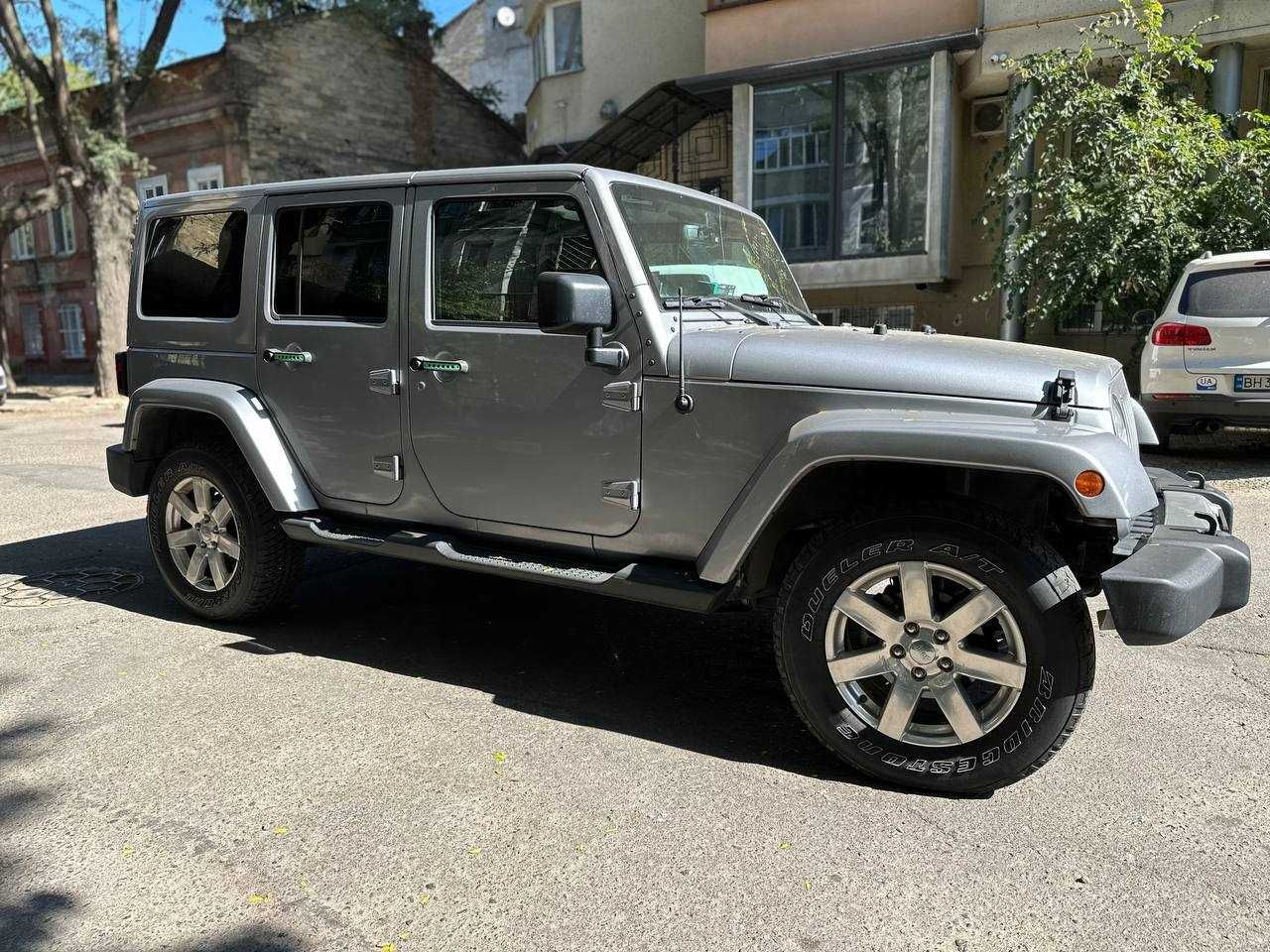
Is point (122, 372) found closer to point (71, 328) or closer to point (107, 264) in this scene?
point (107, 264)

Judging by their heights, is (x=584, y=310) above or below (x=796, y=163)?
below

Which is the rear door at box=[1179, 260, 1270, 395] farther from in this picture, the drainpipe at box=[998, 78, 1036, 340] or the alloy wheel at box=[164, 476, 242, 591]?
the alloy wheel at box=[164, 476, 242, 591]

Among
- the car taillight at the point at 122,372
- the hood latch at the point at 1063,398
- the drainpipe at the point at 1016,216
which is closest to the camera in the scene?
the hood latch at the point at 1063,398

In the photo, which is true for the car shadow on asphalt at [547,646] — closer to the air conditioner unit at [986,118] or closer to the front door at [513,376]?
the front door at [513,376]

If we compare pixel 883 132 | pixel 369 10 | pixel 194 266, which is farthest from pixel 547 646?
pixel 369 10

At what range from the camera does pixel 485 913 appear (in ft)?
8.37

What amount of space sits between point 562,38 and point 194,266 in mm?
17767

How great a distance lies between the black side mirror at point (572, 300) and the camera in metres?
3.38

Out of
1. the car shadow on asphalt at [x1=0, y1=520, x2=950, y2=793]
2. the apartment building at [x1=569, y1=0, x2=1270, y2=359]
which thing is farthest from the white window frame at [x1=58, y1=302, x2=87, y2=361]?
the car shadow on asphalt at [x1=0, y1=520, x2=950, y2=793]

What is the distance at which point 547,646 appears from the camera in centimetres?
461

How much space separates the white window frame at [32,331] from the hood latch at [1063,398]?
111 feet

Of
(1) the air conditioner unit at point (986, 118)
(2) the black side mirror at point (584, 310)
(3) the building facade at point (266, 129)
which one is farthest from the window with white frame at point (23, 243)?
(2) the black side mirror at point (584, 310)

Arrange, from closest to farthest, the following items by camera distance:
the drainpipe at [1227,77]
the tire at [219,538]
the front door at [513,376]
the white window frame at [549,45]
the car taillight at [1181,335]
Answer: the front door at [513,376]
the tire at [219,538]
the car taillight at [1181,335]
the drainpipe at [1227,77]
the white window frame at [549,45]

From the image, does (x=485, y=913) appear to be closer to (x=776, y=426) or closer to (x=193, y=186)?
(x=776, y=426)
